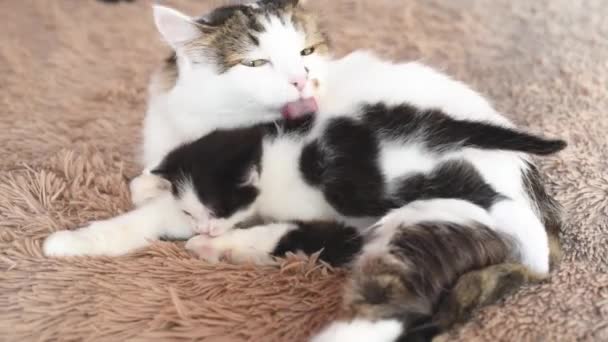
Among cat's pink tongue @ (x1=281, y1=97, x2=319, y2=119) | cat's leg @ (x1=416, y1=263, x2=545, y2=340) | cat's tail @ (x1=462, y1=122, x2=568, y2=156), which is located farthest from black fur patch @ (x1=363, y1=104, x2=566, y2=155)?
cat's leg @ (x1=416, y1=263, x2=545, y2=340)

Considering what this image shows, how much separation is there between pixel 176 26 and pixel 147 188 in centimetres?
34

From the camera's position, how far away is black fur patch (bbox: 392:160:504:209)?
3.34 ft

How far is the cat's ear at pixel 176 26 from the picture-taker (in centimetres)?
123

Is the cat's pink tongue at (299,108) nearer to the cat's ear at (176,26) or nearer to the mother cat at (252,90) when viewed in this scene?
the mother cat at (252,90)

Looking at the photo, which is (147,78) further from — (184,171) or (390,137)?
(390,137)

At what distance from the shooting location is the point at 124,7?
7.30 feet

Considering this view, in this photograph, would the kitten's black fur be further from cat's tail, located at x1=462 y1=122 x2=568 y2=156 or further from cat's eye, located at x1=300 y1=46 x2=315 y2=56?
cat's eye, located at x1=300 y1=46 x2=315 y2=56

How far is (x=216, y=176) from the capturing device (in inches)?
42.5

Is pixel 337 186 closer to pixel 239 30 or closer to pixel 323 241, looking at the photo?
pixel 323 241

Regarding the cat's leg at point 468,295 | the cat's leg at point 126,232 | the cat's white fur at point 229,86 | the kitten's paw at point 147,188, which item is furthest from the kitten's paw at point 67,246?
the cat's leg at point 468,295

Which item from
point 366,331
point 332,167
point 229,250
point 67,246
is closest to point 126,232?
point 67,246

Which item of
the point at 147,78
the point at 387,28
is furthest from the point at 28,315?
the point at 387,28

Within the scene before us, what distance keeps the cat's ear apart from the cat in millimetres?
248

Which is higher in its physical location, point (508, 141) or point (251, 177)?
point (251, 177)
